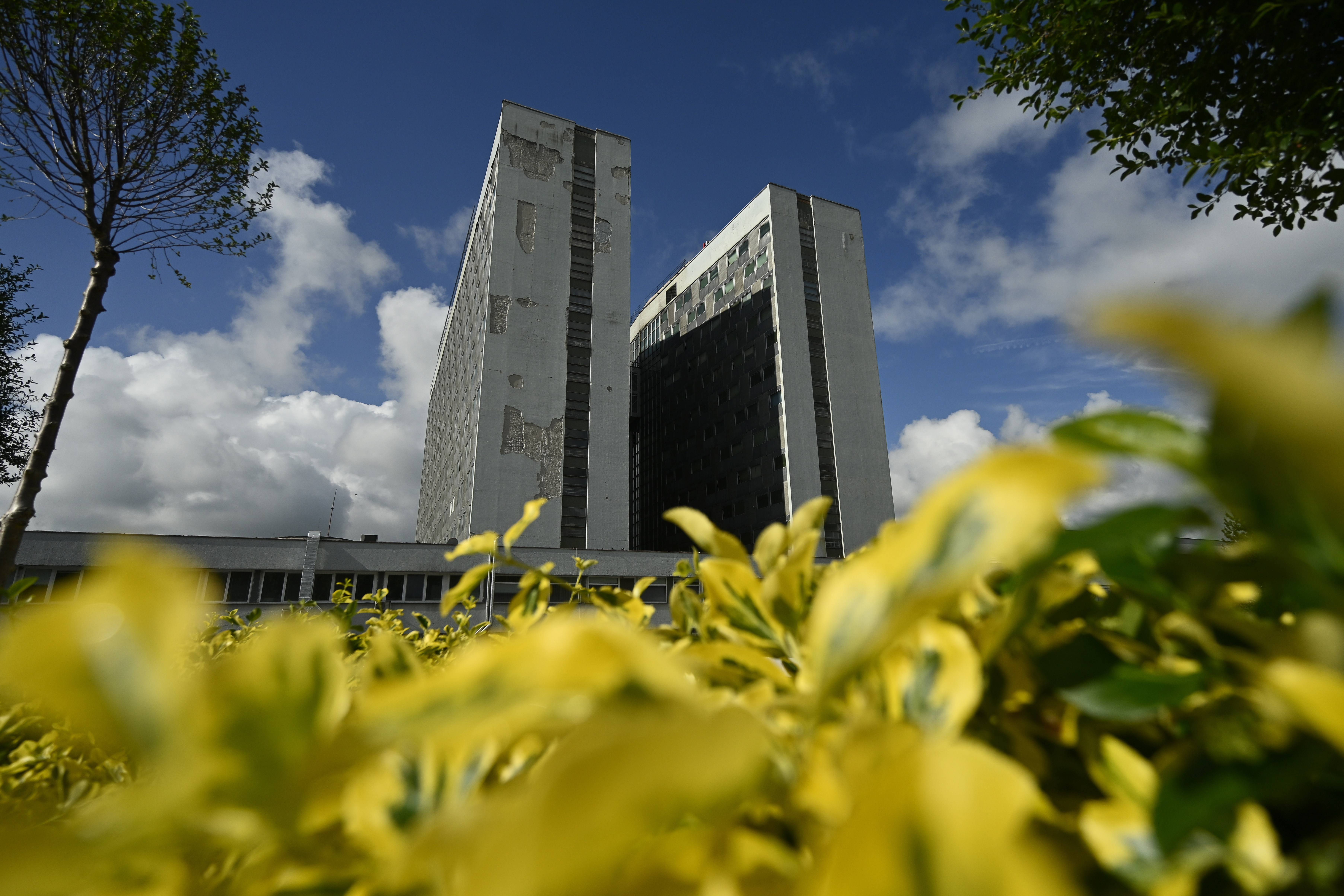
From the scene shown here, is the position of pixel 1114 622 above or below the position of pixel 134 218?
below

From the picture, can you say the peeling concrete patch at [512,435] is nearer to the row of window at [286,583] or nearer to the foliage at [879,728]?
the row of window at [286,583]

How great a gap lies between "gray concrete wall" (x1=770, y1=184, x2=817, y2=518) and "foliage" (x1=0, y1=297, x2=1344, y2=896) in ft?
52.6

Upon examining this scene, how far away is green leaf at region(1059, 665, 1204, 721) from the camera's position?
7.5 inches

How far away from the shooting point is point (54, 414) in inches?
116

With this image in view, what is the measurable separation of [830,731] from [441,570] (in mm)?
13090

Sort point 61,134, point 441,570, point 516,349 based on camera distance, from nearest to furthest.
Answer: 1. point 61,134
2. point 441,570
3. point 516,349

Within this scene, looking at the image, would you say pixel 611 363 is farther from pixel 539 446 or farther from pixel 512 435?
pixel 512 435

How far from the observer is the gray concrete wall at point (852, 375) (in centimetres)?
1683

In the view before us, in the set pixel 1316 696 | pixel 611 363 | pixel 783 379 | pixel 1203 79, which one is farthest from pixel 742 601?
pixel 783 379

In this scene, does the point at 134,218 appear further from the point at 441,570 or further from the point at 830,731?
the point at 441,570

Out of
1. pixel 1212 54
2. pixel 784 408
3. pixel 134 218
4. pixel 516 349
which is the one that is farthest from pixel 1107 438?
pixel 784 408

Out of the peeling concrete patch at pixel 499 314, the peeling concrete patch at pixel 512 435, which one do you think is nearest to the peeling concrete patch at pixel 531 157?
the peeling concrete patch at pixel 499 314

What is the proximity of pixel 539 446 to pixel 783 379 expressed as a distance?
24.0ft

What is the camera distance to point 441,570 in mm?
12227
